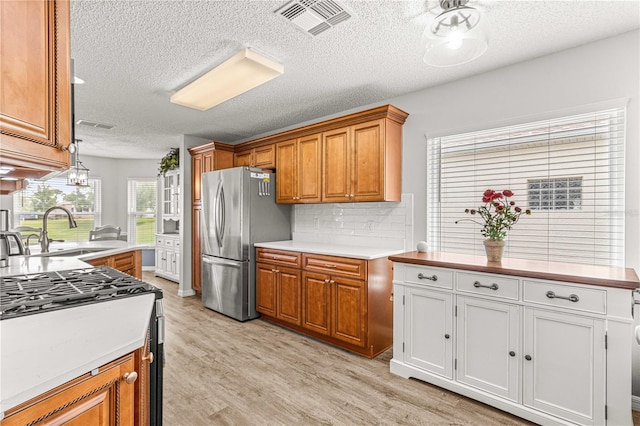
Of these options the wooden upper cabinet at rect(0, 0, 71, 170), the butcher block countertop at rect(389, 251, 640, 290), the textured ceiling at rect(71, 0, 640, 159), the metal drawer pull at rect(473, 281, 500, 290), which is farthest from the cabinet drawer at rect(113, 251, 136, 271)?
the metal drawer pull at rect(473, 281, 500, 290)

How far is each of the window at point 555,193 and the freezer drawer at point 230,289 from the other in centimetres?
294

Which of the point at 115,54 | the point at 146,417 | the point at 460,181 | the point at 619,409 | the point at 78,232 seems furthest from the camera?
the point at 78,232

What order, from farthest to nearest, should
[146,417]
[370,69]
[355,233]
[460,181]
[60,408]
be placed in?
[355,233] < [460,181] < [370,69] < [146,417] < [60,408]

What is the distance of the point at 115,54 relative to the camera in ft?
7.99

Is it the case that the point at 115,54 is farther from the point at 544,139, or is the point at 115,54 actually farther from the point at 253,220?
the point at 544,139

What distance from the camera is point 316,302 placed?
3244 millimetres

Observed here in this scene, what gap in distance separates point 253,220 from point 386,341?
199 cm

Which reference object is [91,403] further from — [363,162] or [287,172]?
[287,172]

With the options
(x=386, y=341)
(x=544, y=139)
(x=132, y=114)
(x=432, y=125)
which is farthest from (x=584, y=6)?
(x=132, y=114)

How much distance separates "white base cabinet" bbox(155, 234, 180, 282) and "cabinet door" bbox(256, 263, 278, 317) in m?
2.59

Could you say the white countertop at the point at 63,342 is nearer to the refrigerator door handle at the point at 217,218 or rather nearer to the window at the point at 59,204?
the refrigerator door handle at the point at 217,218

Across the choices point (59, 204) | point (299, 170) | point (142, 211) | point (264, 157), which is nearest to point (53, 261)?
point (299, 170)

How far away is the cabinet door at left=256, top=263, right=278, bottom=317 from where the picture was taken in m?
3.68

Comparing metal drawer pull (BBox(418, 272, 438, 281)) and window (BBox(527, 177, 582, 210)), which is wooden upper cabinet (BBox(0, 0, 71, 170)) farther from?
window (BBox(527, 177, 582, 210))
